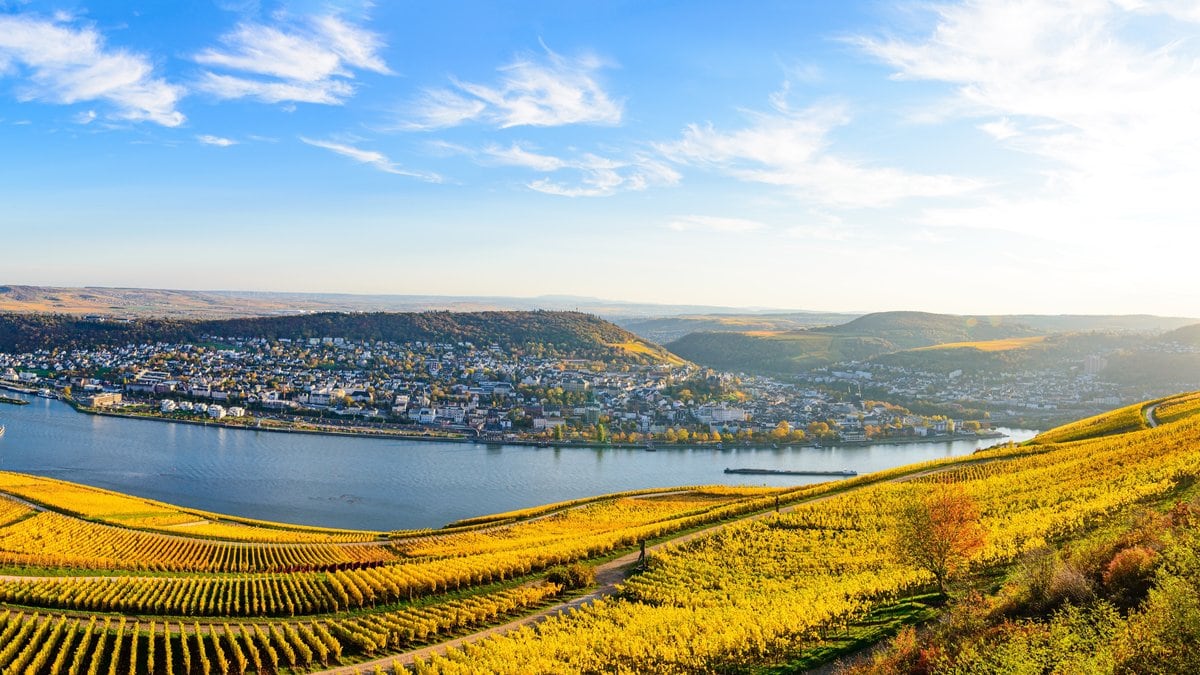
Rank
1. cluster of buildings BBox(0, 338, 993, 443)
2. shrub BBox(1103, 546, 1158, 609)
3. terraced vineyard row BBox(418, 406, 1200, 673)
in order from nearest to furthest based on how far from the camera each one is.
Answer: shrub BBox(1103, 546, 1158, 609), terraced vineyard row BBox(418, 406, 1200, 673), cluster of buildings BBox(0, 338, 993, 443)

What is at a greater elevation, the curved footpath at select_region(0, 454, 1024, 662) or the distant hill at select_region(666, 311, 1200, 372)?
the distant hill at select_region(666, 311, 1200, 372)

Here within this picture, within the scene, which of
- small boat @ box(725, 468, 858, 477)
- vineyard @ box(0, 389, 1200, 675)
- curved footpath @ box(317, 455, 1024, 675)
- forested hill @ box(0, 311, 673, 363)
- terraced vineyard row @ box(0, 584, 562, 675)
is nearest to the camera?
vineyard @ box(0, 389, 1200, 675)

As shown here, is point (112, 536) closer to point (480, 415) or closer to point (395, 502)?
point (395, 502)

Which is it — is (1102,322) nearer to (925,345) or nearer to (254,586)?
(925,345)

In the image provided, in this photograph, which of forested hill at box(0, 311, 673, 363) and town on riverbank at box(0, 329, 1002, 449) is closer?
town on riverbank at box(0, 329, 1002, 449)

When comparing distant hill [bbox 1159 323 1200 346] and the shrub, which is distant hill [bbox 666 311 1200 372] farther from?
the shrub

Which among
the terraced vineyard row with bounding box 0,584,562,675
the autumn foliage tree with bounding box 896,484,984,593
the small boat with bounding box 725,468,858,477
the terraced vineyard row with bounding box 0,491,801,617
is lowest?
the small boat with bounding box 725,468,858,477

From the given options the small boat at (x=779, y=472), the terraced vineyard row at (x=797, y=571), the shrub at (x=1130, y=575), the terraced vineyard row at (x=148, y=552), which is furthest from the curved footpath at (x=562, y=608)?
the small boat at (x=779, y=472)

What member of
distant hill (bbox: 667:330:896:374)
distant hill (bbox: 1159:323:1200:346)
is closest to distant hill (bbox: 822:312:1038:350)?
distant hill (bbox: 667:330:896:374)
